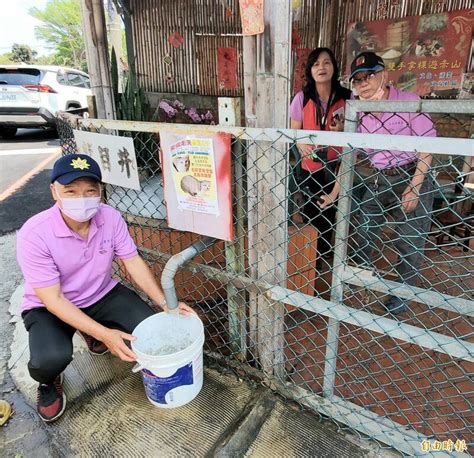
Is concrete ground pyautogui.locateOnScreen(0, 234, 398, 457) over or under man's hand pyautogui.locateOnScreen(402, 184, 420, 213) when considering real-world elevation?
under

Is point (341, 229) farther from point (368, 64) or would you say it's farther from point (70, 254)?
point (70, 254)

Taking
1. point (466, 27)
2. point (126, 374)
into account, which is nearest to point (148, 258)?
point (126, 374)

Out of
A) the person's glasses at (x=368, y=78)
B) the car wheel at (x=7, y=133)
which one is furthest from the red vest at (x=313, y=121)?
the car wheel at (x=7, y=133)

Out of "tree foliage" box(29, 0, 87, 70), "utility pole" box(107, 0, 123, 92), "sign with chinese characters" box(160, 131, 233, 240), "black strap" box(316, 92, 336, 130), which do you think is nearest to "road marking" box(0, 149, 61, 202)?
"utility pole" box(107, 0, 123, 92)

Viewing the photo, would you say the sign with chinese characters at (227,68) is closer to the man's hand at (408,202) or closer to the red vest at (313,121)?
the red vest at (313,121)

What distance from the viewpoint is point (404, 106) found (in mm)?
1414

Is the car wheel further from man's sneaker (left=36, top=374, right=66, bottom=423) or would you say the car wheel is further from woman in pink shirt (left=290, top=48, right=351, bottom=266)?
man's sneaker (left=36, top=374, right=66, bottom=423)

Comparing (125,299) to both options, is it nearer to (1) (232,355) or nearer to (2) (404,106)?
(1) (232,355)

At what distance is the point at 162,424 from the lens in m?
1.95

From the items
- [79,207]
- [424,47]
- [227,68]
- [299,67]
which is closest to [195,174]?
[79,207]

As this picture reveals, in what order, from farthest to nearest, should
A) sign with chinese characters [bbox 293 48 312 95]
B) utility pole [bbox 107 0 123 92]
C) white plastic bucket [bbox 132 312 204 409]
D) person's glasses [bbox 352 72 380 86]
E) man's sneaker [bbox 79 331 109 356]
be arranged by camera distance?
sign with chinese characters [bbox 293 48 312 95] → utility pole [bbox 107 0 123 92] → man's sneaker [bbox 79 331 109 356] → person's glasses [bbox 352 72 380 86] → white plastic bucket [bbox 132 312 204 409]

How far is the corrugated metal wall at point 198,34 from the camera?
18.0ft

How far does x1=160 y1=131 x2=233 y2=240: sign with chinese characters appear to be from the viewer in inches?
72.7

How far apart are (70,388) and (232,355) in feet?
3.26
